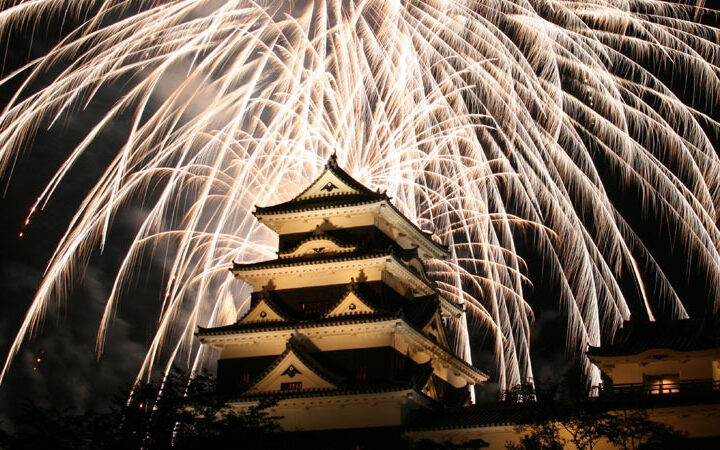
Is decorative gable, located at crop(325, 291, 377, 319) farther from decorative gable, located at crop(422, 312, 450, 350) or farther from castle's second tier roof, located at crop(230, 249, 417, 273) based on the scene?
decorative gable, located at crop(422, 312, 450, 350)

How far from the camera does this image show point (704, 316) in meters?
29.5

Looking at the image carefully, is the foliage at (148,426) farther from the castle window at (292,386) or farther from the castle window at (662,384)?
the castle window at (662,384)

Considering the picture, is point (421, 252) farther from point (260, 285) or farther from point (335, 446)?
point (335, 446)

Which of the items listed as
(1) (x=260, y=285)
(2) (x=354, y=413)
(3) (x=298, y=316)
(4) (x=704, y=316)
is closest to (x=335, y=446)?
(2) (x=354, y=413)

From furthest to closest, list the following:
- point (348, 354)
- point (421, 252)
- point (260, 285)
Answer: point (421, 252) → point (260, 285) → point (348, 354)

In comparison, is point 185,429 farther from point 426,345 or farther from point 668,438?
point 668,438

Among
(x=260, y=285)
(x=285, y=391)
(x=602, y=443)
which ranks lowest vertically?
(x=602, y=443)

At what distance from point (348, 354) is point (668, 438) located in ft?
39.4

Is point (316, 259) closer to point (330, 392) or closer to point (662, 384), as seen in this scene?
point (330, 392)

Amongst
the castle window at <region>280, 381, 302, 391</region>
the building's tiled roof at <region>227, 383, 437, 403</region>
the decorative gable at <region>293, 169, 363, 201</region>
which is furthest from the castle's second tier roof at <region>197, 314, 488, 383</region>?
the decorative gable at <region>293, 169, 363, 201</region>

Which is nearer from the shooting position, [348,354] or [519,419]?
[519,419]

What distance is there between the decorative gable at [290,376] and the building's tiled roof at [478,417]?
401 centimetres

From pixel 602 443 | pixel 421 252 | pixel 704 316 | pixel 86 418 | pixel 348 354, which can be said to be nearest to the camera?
pixel 86 418

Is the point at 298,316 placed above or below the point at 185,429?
above
